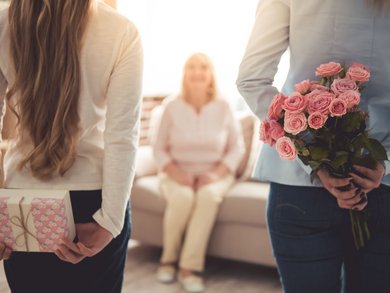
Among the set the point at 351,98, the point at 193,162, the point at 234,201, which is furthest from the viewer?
the point at 193,162

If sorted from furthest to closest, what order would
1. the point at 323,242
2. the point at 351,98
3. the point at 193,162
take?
the point at 193,162
the point at 323,242
the point at 351,98

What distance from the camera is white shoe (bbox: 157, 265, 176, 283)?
305 centimetres

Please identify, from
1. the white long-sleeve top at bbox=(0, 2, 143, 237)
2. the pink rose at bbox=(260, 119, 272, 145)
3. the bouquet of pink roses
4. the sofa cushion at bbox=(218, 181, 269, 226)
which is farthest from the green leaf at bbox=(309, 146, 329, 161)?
the sofa cushion at bbox=(218, 181, 269, 226)

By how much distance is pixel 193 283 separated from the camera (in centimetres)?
296

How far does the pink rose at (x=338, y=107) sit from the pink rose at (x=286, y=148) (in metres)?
0.11

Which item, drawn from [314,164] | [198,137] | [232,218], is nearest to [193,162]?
[198,137]

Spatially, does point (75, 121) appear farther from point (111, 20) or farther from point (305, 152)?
point (305, 152)

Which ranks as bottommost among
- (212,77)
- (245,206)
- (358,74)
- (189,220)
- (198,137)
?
→ (189,220)

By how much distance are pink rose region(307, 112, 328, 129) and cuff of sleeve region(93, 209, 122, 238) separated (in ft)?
1.66

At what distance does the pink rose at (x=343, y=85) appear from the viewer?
117cm

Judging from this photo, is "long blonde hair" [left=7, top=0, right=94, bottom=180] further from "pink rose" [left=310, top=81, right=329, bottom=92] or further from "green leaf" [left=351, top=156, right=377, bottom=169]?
"green leaf" [left=351, top=156, right=377, bottom=169]

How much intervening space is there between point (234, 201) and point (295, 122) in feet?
6.30

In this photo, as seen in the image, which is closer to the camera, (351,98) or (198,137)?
(351,98)

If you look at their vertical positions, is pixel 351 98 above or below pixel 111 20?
below
